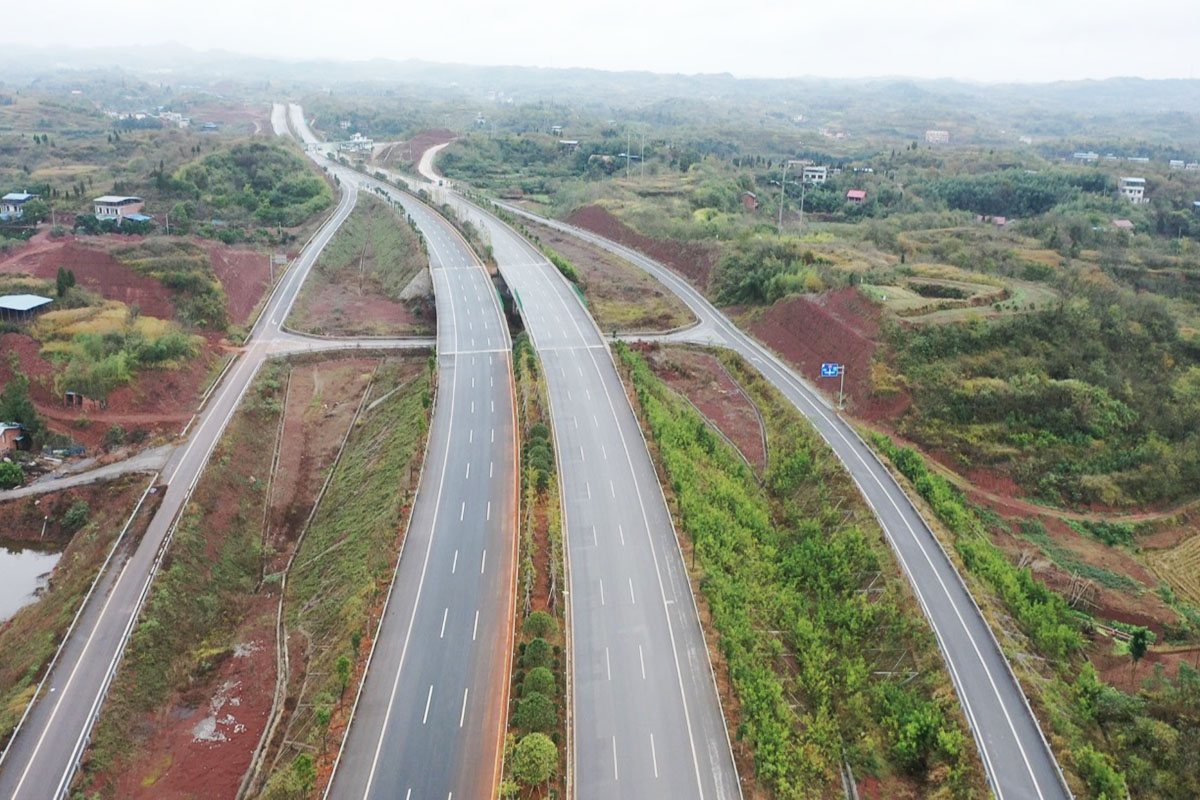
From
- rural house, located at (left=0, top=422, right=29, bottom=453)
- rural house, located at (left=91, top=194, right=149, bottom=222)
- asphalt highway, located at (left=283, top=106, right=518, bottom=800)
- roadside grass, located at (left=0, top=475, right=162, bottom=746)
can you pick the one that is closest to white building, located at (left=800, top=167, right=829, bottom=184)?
asphalt highway, located at (left=283, top=106, right=518, bottom=800)

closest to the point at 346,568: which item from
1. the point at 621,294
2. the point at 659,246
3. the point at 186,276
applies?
the point at 186,276

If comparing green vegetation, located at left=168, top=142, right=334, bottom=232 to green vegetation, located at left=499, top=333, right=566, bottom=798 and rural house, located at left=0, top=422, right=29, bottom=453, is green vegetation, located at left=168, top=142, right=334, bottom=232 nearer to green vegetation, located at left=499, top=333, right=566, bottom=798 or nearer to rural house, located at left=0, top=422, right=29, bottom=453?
rural house, located at left=0, top=422, right=29, bottom=453

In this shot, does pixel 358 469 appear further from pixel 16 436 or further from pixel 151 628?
pixel 16 436

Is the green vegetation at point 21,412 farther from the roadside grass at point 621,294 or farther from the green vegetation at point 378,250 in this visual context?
the roadside grass at point 621,294

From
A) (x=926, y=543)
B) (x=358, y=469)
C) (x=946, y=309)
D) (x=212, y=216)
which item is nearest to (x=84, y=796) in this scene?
(x=358, y=469)

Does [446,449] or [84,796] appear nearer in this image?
[84,796]

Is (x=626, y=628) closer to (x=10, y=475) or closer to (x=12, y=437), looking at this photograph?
(x=10, y=475)

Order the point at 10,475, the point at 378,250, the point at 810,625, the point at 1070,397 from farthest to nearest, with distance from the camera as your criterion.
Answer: the point at 378,250, the point at 1070,397, the point at 10,475, the point at 810,625
